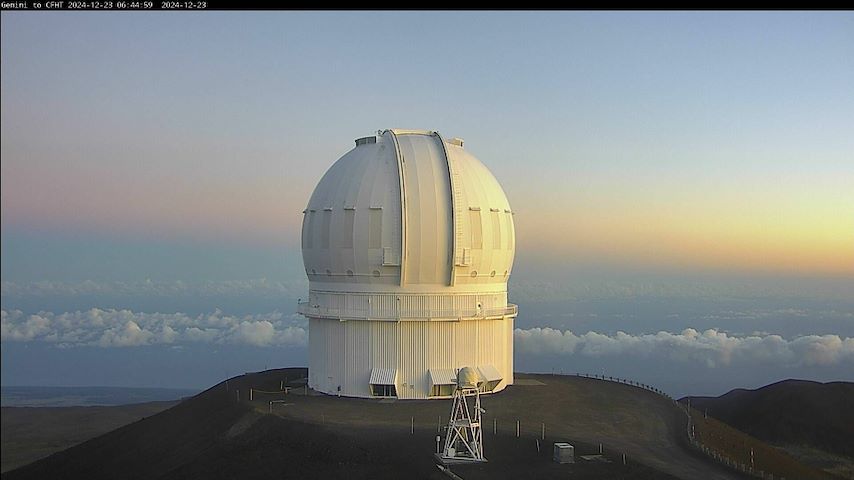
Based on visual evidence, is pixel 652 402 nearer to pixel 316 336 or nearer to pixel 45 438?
pixel 316 336

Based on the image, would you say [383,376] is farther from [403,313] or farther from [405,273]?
[405,273]

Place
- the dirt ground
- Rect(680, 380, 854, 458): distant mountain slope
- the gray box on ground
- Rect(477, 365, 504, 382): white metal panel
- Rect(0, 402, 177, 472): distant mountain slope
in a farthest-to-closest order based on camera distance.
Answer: Rect(680, 380, 854, 458): distant mountain slope → Rect(477, 365, 504, 382): white metal panel → Rect(0, 402, 177, 472): distant mountain slope → the dirt ground → the gray box on ground

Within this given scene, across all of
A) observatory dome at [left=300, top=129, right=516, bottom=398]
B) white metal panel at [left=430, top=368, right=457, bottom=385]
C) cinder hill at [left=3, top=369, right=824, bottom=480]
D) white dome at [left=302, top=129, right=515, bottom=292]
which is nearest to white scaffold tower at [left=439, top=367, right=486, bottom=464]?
cinder hill at [left=3, top=369, right=824, bottom=480]

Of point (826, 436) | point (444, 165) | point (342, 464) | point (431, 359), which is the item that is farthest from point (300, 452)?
point (826, 436)

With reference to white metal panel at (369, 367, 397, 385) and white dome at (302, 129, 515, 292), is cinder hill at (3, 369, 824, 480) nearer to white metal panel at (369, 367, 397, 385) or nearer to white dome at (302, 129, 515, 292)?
white metal panel at (369, 367, 397, 385)

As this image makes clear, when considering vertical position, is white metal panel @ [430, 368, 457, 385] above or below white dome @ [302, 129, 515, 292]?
below

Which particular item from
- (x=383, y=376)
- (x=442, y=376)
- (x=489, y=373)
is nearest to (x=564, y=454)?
(x=442, y=376)

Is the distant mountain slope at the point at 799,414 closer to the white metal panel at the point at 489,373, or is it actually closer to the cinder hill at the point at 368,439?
the cinder hill at the point at 368,439

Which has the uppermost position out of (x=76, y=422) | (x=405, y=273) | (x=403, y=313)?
(x=405, y=273)
